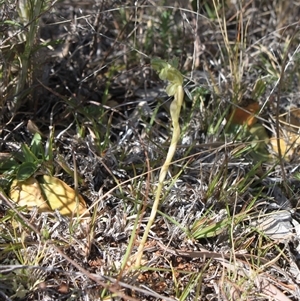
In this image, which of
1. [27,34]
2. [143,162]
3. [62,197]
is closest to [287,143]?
[143,162]

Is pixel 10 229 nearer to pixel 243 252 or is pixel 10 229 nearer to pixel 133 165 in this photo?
pixel 133 165

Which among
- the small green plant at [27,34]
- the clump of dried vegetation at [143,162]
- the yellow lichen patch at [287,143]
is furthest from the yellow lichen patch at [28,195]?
the yellow lichen patch at [287,143]

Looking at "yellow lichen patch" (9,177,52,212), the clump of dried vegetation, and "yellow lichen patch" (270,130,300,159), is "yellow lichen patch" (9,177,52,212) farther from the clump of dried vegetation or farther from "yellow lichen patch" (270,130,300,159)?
"yellow lichen patch" (270,130,300,159)

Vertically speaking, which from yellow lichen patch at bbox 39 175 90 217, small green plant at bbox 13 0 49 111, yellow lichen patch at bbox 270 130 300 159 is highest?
small green plant at bbox 13 0 49 111

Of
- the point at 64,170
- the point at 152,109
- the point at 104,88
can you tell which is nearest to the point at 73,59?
the point at 104,88

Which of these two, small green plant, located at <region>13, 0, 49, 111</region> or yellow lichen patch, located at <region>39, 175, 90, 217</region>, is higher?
small green plant, located at <region>13, 0, 49, 111</region>

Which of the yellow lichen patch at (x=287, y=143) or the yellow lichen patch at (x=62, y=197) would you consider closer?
the yellow lichen patch at (x=62, y=197)

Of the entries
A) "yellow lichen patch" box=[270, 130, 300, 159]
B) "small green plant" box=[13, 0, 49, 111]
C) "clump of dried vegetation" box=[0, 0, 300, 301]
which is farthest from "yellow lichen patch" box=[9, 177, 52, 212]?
"yellow lichen patch" box=[270, 130, 300, 159]

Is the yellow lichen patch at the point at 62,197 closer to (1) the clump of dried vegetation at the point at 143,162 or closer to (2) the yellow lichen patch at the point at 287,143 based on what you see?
(1) the clump of dried vegetation at the point at 143,162
